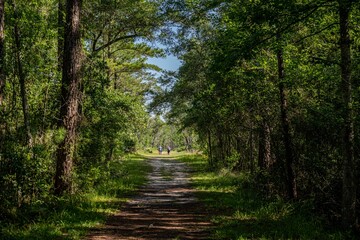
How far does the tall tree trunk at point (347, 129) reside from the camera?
7746 millimetres

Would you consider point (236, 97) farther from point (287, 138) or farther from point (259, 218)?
point (259, 218)

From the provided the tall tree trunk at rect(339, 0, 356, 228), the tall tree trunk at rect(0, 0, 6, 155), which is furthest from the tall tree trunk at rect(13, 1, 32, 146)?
the tall tree trunk at rect(339, 0, 356, 228)

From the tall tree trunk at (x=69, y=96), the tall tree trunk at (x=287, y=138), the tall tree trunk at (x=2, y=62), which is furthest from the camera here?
the tall tree trunk at (x=69, y=96)

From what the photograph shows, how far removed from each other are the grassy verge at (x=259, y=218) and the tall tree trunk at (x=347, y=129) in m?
0.61

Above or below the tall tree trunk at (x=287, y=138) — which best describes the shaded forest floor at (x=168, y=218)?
below

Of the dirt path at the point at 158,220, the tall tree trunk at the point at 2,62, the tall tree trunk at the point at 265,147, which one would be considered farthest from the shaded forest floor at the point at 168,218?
the tall tree trunk at the point at 2,62

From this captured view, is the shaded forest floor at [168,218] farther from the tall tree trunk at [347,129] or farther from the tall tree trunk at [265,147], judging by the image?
the tall tree trunk at [265,147]

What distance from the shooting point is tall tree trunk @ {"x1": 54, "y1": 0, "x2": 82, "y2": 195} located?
11320 millimetres

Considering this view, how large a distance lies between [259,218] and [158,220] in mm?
2735

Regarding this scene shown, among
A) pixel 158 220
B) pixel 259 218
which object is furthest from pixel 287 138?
pixel 158 220

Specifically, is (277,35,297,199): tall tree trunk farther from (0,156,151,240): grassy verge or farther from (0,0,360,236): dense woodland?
(0,156,151,240): grassy verge

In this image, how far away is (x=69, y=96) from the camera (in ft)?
37.9

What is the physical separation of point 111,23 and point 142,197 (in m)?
9.33

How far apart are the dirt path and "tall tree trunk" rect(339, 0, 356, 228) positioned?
128 inches
